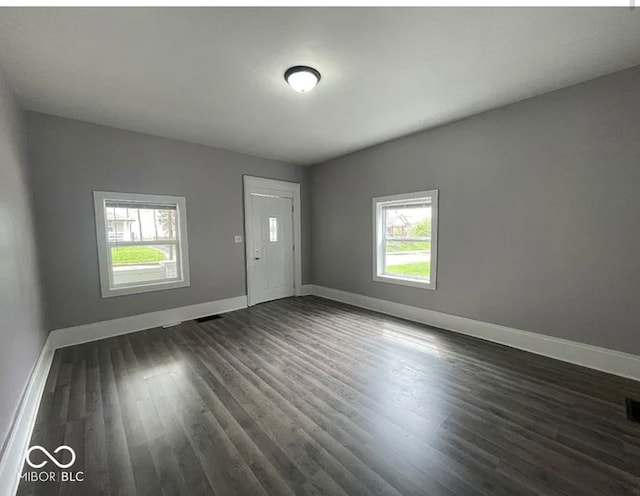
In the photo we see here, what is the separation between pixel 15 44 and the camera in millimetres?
1876

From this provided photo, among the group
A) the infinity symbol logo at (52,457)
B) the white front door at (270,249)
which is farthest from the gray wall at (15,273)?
the white front door at (270,249)

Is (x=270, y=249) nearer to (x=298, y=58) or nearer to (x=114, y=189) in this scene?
(x=114, y=189)

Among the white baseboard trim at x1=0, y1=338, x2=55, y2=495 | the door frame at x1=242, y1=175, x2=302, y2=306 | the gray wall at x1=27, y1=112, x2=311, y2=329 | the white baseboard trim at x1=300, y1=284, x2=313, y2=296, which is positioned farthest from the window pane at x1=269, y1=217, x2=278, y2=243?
the white baseboard trim at x1=0, y1=338, x2=55, y2=495

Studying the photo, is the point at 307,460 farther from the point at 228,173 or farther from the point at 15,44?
the point at 228,173

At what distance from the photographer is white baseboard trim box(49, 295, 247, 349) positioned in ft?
10.4

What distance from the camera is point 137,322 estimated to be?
3.65m

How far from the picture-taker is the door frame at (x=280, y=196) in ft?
15.4

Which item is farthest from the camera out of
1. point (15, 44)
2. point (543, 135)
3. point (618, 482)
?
point (543, 135)

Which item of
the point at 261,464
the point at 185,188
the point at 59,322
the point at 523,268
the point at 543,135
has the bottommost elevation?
the point at 261,464

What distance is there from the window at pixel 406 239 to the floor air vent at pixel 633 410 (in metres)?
1.95

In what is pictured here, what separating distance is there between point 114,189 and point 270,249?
2539 mm

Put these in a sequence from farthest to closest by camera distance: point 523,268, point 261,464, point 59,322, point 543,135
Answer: point 59,322 → point 523,268 → point 543,135 → point 261,464

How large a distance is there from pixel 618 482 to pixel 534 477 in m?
0.42

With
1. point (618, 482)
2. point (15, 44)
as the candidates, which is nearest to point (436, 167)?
point (618, 482)
